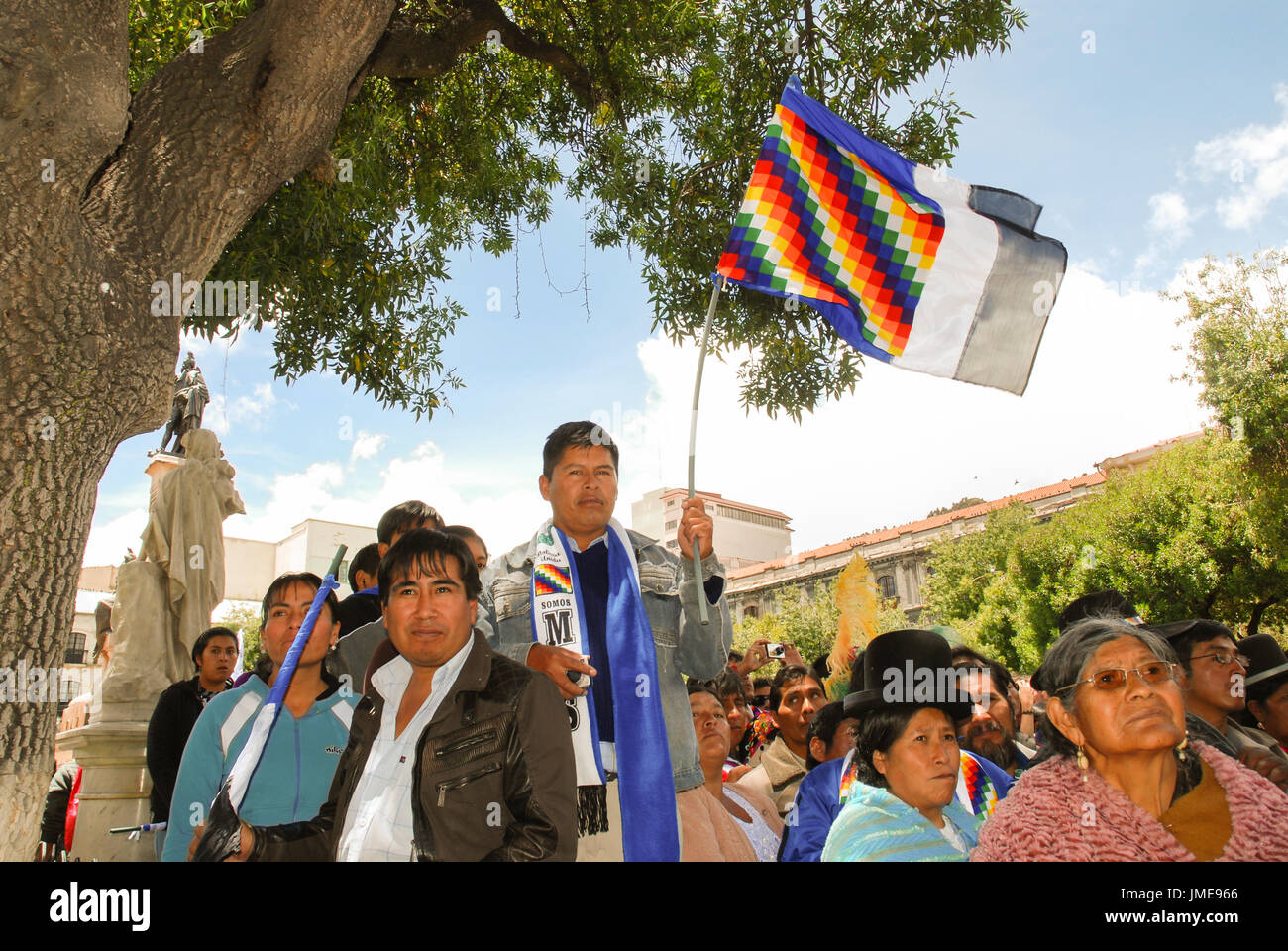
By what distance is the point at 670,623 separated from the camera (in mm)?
3314

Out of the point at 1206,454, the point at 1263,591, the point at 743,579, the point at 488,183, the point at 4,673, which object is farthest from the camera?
the point at 743,579

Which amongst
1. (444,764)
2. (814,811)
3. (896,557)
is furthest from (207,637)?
(896,557)

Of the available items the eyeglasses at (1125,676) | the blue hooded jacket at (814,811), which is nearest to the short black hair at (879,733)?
the blue hooded jacket at (814,811)

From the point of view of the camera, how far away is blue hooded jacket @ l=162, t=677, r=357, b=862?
305 cm

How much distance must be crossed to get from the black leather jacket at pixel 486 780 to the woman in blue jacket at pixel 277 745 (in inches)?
23.7

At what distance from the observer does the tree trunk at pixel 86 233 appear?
9.96ft

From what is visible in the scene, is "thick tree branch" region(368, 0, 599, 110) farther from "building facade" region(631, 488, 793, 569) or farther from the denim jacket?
"building facade" region(631, 488, 793, 569)

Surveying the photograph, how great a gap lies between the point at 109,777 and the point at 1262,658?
670 centimetres

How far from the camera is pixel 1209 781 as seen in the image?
2.36 metres

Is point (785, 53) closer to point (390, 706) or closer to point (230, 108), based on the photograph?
point (230, 108)

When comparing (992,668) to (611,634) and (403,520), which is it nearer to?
(611,634)

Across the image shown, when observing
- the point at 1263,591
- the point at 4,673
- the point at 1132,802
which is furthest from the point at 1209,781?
the point at 1263,591

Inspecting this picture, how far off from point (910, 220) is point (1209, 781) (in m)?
2.65
